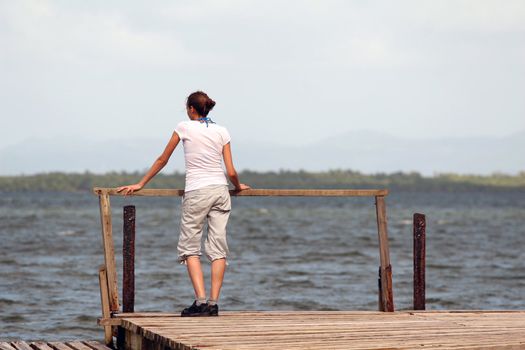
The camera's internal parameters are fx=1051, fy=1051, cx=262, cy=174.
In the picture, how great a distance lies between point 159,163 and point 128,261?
1.47m

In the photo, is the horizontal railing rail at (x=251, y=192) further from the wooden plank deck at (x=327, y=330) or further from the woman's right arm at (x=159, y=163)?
the wooden plank deck at (x=327, y=330)

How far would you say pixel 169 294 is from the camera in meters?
24.0

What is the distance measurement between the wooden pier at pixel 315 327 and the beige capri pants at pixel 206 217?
0.61m

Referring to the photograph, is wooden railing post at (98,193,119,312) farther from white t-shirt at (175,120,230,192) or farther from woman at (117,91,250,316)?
white t-shirt at (175,120,230,192)

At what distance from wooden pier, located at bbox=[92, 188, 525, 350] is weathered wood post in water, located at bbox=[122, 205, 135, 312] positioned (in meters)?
0.07

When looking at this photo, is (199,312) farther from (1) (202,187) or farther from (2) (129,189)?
(2) (129,189)

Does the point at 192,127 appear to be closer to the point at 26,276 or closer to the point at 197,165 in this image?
the point at 197,165

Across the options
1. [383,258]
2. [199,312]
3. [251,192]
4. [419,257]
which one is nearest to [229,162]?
[251,192]

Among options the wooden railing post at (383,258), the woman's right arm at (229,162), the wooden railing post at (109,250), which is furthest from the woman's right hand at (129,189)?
the wooden railing post at (383,258)

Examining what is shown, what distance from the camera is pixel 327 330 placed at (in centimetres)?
980

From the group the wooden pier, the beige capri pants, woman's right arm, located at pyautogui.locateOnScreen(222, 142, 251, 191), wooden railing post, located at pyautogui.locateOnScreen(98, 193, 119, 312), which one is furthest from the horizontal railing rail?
the beige capri pants

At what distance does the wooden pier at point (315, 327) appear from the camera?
355 inches

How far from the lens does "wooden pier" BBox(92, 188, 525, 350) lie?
29.6ft

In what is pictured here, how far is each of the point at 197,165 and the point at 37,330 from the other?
861cm
